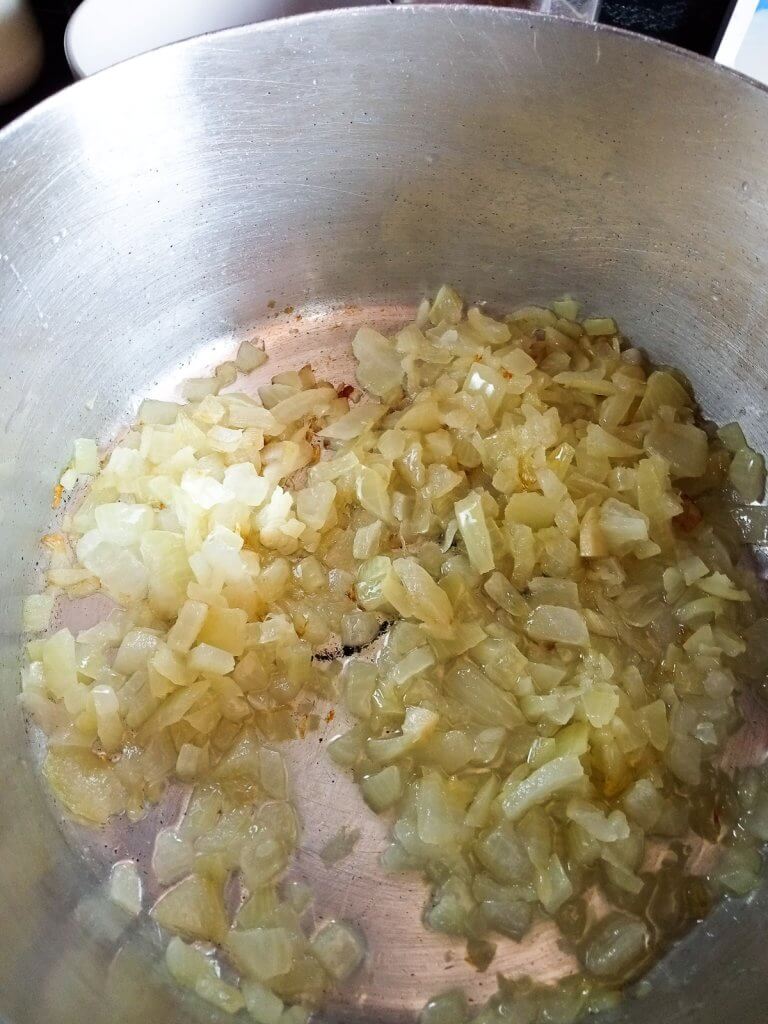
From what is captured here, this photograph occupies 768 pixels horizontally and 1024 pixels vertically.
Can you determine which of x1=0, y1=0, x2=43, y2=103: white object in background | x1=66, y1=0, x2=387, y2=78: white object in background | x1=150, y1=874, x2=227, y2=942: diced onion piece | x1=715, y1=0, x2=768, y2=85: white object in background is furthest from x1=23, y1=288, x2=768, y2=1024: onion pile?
x1=0, y1=0, x2=43, y2=103: white object in background

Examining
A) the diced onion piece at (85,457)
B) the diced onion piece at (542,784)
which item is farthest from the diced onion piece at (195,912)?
the diced onion piece at (85,457)

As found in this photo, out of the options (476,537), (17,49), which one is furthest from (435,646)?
(17,49)

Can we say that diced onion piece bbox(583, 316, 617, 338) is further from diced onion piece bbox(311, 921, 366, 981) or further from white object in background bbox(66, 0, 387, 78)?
diced onion piece bbox(311, 921, 366, 981)

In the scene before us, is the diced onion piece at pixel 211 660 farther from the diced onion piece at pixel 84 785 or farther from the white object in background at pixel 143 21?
the white object in background at pixel 143 21

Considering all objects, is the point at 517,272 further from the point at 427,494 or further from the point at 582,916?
the point at 582,916

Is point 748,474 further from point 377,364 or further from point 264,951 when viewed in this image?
point 264,951

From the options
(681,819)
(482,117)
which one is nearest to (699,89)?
(482,117)
